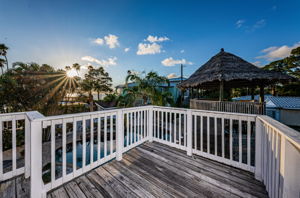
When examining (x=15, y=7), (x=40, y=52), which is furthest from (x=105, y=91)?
(x=15, y=7)

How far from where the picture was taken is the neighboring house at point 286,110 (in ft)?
27.9

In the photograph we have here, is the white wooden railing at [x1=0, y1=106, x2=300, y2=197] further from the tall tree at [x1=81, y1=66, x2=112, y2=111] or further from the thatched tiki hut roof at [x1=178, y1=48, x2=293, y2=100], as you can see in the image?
the tall tree at [x1=81, y1=66, x2=112, y2=111]

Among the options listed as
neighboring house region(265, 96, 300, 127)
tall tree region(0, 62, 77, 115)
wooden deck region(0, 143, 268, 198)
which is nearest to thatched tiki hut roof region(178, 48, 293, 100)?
wooden deck region(0, 143, 268, 198)

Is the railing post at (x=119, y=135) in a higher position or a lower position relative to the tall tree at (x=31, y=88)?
lower

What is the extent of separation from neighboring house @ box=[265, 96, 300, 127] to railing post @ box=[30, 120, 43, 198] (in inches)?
501

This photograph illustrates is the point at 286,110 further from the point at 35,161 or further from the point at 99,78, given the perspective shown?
the point at 99,78

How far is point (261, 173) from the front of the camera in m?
1.76

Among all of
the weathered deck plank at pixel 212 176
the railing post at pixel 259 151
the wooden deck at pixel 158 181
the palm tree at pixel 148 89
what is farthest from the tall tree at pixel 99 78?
the railing post at pixel 259 151

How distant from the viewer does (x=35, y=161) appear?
137cm

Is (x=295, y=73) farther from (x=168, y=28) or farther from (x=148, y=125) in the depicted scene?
(x=148, y=125)

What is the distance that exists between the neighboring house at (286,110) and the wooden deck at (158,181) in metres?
10.4

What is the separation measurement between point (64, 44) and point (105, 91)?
553 inches

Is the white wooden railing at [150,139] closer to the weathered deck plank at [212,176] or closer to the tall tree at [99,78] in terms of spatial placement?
the weathered deck plank at [212,176]

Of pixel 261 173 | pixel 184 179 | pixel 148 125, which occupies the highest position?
pixel 148 125
